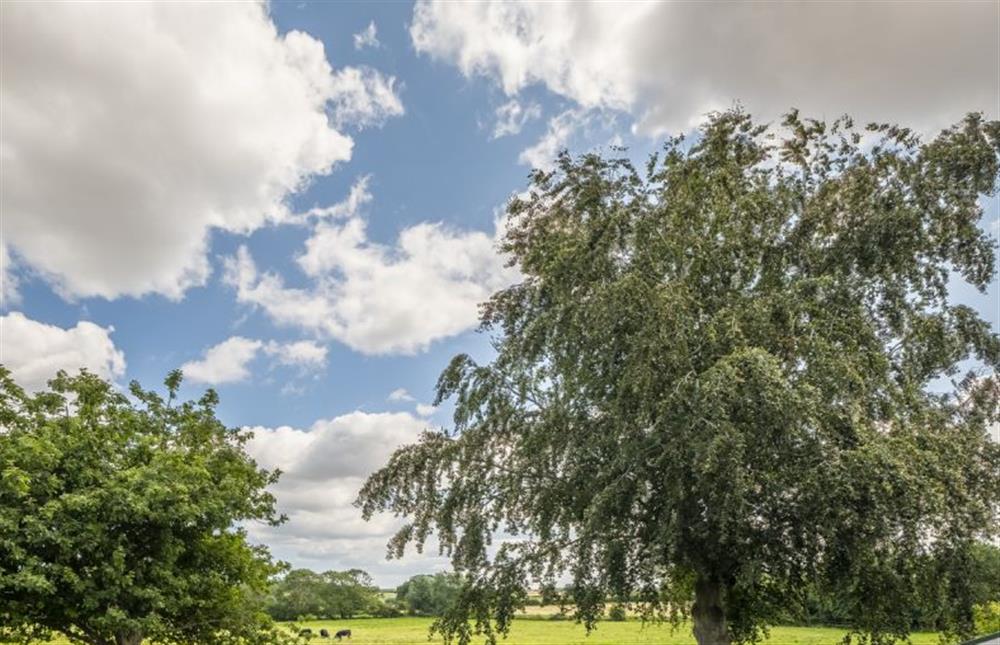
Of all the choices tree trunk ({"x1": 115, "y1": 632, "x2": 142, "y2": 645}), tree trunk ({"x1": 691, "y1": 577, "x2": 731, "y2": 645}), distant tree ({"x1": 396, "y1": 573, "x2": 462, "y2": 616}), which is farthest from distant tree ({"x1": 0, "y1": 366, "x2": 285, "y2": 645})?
distant tree ({"x1": 396, "y1": 573, "x2": 462, "y2": 616})

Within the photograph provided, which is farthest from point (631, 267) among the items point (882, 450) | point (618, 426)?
point (882, 450)

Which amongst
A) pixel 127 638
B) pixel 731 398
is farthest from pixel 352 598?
pixel 731 398

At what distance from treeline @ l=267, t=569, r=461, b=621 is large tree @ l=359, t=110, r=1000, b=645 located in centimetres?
6025

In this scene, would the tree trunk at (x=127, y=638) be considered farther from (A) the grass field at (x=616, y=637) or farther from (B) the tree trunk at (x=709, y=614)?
(A) the grass field at (x=616, y=637)

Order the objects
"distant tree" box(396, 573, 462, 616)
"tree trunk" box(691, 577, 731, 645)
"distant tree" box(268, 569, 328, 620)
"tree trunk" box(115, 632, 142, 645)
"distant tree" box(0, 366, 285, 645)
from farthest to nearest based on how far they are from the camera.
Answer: "distant tree" box(396, 573, 462, 616) < "distant tree" box(268, 569, 328, 620) < "tree trunk" box(691, 577, 731, 645) < "tree trunk" box(115, 632, 142, 645) < "distant tree" box(0, 366, 285, 645)

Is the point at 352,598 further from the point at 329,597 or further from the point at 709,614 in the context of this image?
the point at 709,614

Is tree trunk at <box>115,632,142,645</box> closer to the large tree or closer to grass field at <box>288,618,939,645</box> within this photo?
the large tree

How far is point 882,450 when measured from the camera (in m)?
11.4

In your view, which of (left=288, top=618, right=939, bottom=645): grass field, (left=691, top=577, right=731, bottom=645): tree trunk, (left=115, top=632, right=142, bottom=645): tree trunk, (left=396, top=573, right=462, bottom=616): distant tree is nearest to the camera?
(left=115, top=632, right=142, bottom=645): tree trunk

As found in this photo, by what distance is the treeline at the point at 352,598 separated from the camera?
72625 mm

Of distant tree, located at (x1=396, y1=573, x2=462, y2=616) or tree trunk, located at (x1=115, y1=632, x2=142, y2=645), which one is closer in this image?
tree trunk, located at (x1=115, y1=632, x2=142, y2=645)

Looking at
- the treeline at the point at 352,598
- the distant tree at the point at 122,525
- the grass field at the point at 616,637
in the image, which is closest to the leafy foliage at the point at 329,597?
the treeline at the point at 352,598

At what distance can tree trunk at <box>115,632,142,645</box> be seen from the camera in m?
13.1

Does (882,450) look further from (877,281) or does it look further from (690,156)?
(690,156)
